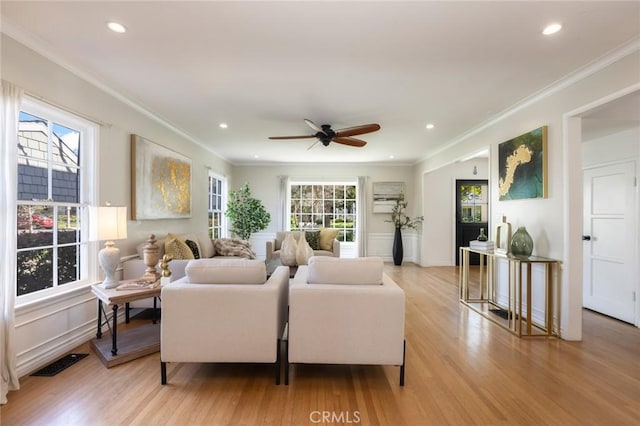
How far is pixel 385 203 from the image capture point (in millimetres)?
7672

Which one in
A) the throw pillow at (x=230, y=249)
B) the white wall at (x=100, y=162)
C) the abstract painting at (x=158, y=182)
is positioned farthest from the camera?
the throw pillow at (x=230, y=249)

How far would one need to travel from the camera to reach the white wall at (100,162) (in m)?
2.25

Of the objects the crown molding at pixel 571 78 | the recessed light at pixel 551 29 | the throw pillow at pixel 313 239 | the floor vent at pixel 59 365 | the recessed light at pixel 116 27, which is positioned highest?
the recessed light at pixel 116 27

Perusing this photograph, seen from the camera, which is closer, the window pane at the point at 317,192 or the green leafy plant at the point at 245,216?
the green leafy plant at the point at 245,216

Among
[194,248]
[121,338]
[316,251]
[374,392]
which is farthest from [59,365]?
[316,251]

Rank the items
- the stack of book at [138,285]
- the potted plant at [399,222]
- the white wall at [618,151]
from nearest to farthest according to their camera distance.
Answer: the stack of book at [138,285] → the white wall at [618,151] → the potted plant at [399,222]

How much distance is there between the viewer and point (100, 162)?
122 inches

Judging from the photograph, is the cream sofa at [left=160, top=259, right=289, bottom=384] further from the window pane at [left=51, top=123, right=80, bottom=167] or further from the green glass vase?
the green glass vase

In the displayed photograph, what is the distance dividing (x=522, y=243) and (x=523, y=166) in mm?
894

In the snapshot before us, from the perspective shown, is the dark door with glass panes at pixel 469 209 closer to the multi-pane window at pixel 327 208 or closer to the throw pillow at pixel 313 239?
the multi-pane window at pixel 327 208

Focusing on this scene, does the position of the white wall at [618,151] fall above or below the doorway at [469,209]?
above

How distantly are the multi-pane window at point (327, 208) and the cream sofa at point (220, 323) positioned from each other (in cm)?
572

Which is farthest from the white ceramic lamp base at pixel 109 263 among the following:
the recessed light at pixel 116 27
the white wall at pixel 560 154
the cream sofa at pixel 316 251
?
the white wall at pixel 560 154

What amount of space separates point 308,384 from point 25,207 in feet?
8.43
